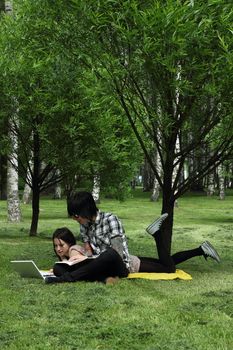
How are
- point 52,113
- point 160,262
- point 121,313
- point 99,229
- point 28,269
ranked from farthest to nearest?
point 52,113
point 160,262
point 99,229
point 28,269
point 121,313

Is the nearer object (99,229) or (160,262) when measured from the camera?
(99,229)

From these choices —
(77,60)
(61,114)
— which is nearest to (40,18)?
(77,60)

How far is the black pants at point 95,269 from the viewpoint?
786 cm

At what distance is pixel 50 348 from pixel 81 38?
5478 mm

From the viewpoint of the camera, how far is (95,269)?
7.86m

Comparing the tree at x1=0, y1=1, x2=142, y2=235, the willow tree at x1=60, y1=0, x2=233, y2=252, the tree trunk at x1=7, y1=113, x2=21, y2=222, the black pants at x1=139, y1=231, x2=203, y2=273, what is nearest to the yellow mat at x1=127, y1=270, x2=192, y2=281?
the black pants at x1=139, y1=231, x2=203, y2=273

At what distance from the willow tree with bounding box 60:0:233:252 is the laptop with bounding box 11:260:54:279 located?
111 inches

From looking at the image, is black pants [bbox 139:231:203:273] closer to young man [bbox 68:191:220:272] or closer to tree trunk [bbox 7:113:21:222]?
young man [bbox 68:191:220:272]

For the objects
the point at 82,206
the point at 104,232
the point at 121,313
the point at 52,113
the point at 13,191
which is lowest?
the point at 121,313

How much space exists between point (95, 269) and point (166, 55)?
2.97 m

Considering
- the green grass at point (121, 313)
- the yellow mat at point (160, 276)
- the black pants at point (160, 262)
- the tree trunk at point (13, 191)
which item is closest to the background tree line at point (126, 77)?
the black pants at point (160, 262)

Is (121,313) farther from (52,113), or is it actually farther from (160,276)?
(52,113)

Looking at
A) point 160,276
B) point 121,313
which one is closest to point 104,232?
point 160,276

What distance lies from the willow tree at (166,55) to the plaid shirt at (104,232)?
169 cm
